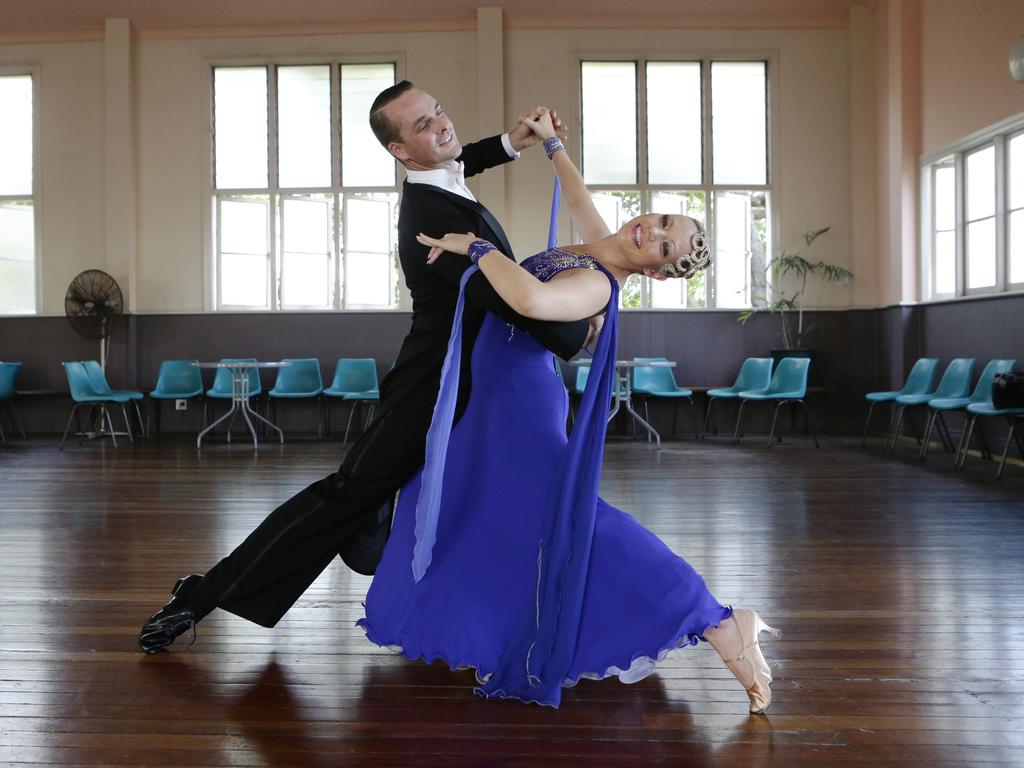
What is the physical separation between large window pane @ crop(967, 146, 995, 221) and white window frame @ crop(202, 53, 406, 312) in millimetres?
5440

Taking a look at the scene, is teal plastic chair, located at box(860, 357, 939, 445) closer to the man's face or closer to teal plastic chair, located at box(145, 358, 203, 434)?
the man's face

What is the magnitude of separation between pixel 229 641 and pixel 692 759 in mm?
1346

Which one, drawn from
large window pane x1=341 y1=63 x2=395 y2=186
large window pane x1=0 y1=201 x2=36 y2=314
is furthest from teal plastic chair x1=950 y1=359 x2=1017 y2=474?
large window pane x1=0 y1=201 x2=36 y2=314

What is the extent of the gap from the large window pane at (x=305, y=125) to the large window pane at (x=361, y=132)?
17 centimetres

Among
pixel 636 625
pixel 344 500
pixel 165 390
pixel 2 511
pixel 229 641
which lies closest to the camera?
pixel 636 625

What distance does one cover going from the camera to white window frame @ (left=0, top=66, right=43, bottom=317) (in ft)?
33.3

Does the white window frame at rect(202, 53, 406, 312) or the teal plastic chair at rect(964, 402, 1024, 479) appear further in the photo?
the white window frame at rect(202, 53, 406, 312)

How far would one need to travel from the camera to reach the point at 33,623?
8.75 ft

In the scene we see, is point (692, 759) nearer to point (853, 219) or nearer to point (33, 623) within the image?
point (33, 623)

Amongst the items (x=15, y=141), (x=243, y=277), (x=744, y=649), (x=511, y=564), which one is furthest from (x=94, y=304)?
(x=744, y=649)

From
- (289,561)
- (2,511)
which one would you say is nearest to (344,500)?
(289,561)

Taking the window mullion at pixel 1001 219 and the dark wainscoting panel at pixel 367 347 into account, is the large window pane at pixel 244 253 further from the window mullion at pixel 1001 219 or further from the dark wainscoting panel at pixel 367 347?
the window mullion at pixel 1001 219

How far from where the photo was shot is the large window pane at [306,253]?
Result: 1014cm

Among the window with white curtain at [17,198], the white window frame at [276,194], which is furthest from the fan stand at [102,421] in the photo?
the white window frame at [276,194]
